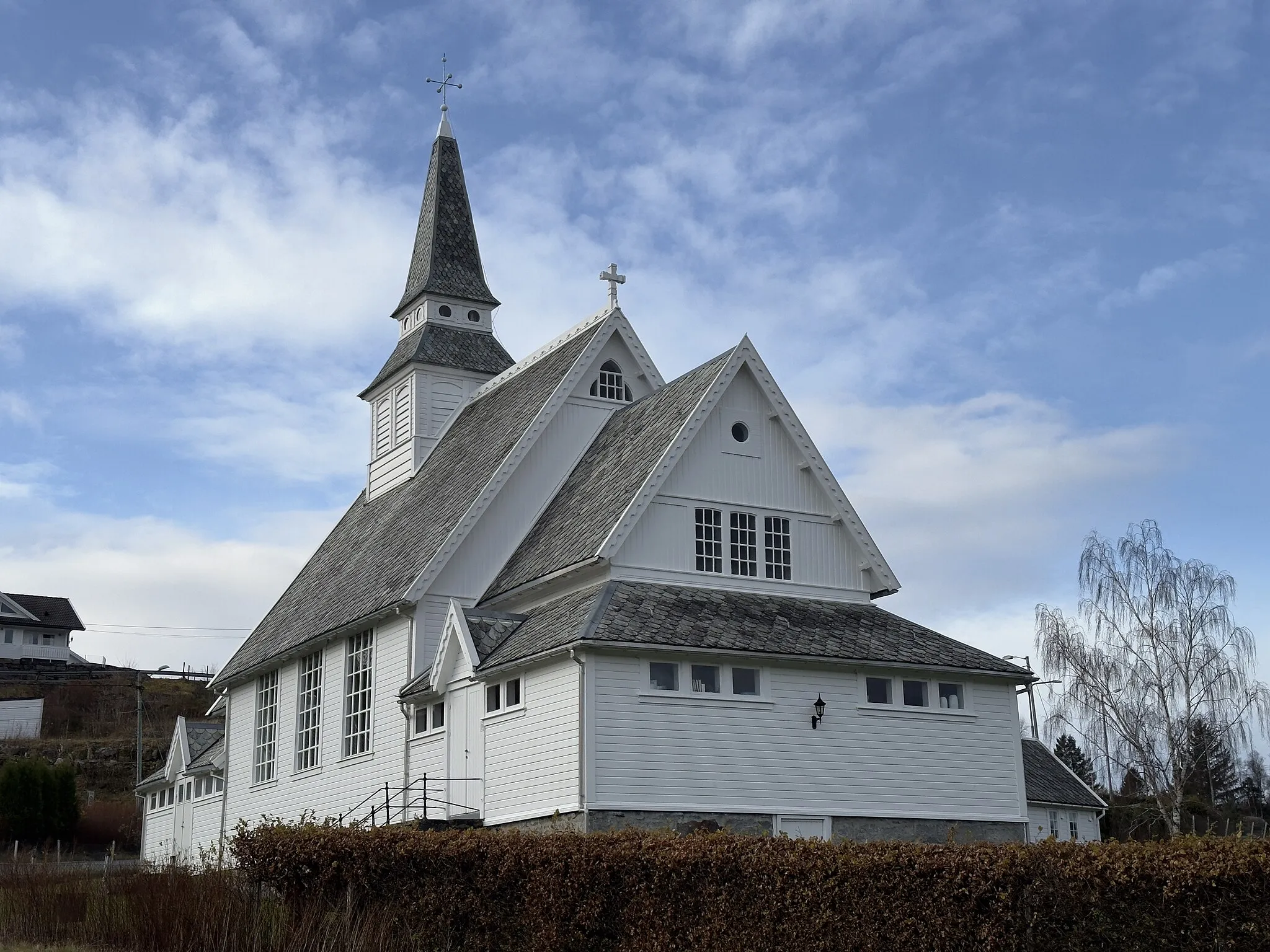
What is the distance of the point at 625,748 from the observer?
23578mm

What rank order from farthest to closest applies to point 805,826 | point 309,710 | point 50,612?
point 50,612
point 309,710
point 805,826

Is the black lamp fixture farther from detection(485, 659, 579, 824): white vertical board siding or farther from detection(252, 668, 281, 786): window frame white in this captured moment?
detection(252, 668, 281, 786): window frame white

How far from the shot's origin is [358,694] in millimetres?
31828

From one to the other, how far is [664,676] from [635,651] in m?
0.79

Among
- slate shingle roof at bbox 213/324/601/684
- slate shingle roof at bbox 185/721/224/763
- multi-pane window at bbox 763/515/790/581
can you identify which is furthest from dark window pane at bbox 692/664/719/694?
slate shingle roof at bbox 185/721/224/763

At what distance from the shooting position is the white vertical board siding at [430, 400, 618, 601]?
29.9 meters

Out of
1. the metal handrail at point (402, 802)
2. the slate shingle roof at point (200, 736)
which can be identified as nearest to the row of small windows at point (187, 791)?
the slate shingle roof at point (200, 736)

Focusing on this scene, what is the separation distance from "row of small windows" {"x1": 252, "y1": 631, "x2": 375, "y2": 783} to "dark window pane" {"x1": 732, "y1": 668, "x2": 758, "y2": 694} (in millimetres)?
9343

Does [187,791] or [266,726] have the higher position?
[266,726]

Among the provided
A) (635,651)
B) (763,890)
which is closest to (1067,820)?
(635,651)

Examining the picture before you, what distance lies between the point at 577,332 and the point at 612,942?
65.1 ft

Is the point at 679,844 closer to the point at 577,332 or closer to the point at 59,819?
the point at 577,332

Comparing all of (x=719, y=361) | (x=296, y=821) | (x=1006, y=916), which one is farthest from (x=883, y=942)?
(x=296, y=821)

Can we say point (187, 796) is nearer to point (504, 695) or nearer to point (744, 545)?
point (504, 695)
